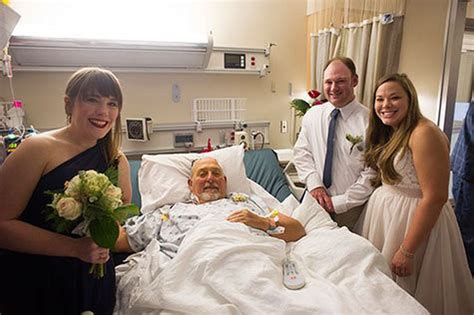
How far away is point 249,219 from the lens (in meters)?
1.56

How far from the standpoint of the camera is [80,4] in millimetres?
2314

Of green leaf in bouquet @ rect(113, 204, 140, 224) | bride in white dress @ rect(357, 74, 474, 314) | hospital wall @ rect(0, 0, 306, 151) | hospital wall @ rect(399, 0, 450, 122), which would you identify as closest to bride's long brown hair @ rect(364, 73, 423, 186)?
bride in white dress @ rect(357, 74, 474, 314)

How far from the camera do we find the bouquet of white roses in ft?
2.93

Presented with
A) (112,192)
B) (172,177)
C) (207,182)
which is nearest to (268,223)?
(207,182)

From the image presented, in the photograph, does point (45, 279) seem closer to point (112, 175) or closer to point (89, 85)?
point (112, 175)

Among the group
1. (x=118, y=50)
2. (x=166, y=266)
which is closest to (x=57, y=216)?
(x=166, y=266)

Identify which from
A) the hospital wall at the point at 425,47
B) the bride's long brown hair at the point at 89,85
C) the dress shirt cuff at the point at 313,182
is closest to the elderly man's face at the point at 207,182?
the dress shirt cuff at the point at 313,182

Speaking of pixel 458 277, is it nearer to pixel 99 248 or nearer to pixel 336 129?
pixel 336 129

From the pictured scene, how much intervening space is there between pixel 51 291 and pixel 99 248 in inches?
10.1

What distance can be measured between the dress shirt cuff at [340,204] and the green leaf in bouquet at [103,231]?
1.34 metres

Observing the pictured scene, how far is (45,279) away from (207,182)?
983 millimetres

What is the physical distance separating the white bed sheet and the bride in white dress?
1.07 feet

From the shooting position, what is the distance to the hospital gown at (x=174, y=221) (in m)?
1.55

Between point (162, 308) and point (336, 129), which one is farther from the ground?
point (336, 129)
